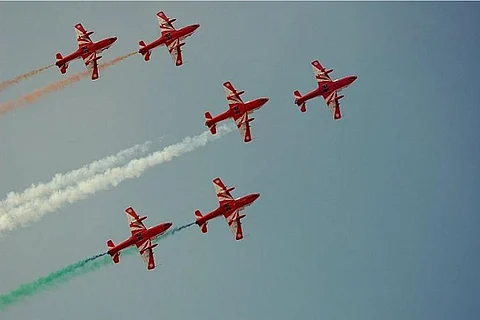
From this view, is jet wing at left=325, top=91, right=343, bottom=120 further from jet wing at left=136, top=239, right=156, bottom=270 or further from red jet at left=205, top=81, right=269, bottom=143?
jet wing at left=136, top=239, right=156, bottom=270

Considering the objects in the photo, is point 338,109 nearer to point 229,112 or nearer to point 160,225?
point 229,112

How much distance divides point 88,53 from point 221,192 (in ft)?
65.7

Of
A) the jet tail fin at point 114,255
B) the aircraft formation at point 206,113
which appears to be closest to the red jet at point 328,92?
the aircraft formation at point 206,113

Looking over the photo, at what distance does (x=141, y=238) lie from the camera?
119m

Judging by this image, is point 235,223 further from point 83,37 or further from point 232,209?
point 83,37

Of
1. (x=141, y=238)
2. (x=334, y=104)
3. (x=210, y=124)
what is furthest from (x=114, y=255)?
(x=334, y=104)

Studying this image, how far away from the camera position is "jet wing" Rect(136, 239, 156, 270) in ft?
392

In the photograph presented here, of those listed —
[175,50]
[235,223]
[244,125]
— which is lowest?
[235,223]

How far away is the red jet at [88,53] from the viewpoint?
123062mm

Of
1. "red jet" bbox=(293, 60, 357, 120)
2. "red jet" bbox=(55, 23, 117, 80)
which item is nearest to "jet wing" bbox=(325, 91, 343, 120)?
"red jet" bbox=(293, 60, 357, 120)

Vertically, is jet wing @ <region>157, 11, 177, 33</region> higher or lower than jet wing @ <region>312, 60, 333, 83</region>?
higher

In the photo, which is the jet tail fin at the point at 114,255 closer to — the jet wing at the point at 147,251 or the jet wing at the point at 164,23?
the jet wing at the point at 147,251

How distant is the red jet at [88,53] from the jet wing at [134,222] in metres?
14.7

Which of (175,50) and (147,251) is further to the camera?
(175,50)
